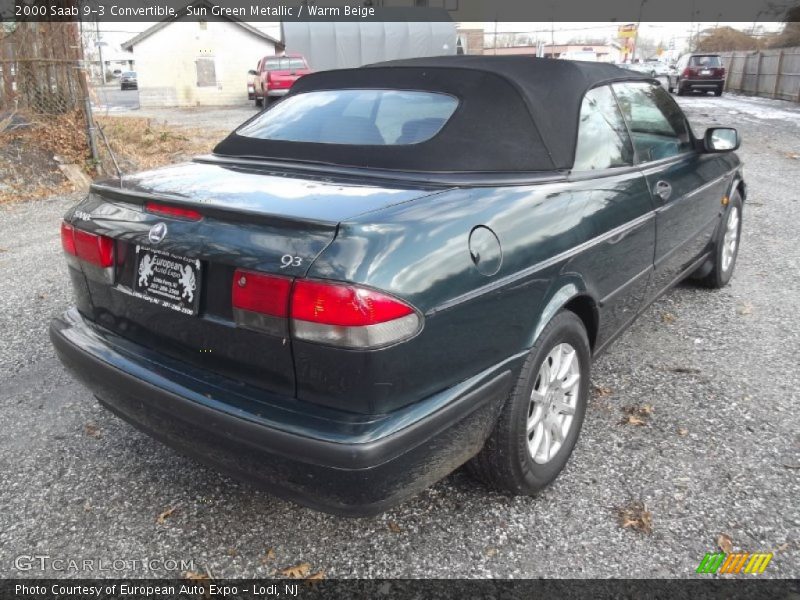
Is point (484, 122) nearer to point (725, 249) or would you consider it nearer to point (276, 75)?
point (725, 249)

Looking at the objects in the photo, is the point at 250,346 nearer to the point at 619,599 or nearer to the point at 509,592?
the point at 509,592

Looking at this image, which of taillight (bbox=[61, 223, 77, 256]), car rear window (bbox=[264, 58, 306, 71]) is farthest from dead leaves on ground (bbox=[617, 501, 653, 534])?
car rear window (bbox=[264, 58, 306, 71])

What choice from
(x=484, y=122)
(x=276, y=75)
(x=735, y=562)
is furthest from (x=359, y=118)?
(x=276, y=75)

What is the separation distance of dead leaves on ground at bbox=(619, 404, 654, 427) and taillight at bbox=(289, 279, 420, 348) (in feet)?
5.84

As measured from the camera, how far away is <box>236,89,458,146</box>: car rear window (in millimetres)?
2789

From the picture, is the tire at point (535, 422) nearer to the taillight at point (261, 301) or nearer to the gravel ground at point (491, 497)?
the gravel ground at point (491, 497)

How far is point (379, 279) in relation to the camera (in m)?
1.86

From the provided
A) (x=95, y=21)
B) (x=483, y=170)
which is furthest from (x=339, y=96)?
(x=95, y=21)

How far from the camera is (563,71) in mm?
3084

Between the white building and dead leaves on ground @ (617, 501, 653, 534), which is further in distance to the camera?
the white building

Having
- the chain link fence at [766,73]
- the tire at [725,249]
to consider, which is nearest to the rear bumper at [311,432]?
the tire at [725,249]

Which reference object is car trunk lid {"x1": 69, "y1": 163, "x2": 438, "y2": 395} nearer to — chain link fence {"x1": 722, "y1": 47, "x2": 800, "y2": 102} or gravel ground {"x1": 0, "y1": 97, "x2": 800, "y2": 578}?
gravel ground {"x1": 0, "y1": 97, "x2": 800, "y2": 578}

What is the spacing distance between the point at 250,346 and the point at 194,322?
0.26 meters

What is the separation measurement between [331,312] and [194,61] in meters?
33.4
